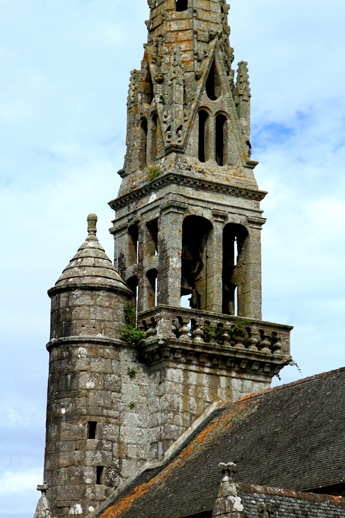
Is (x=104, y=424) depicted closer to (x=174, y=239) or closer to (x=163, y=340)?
(x=163, y=340)

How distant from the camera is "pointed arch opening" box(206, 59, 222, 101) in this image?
4094cm

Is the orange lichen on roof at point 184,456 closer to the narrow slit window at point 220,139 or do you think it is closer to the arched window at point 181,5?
the narrow slit window at point 220,139

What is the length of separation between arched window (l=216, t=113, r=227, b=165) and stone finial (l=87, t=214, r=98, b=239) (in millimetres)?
4857

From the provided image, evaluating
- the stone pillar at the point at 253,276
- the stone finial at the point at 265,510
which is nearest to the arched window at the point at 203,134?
the stone pillar at the point at 253,276

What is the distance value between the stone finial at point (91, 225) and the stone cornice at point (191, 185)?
1.95 m

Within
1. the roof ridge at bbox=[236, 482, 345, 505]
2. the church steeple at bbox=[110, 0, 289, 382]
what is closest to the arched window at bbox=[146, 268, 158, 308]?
the church steeple at bbox=[110, 0, 289, 382]

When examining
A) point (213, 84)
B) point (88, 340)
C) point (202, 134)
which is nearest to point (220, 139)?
point (202, 134)

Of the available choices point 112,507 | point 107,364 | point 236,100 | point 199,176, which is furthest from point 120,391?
point 236,100

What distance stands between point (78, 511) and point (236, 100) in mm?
14970

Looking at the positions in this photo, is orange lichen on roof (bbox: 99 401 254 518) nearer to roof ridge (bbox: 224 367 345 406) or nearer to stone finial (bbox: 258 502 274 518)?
roof ridge (bbox: 224 367 345 406)

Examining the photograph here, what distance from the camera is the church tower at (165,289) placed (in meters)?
35.4

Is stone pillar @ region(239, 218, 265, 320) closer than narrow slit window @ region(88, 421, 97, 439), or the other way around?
narrow slit window @ region(88, 421, 97, 439)

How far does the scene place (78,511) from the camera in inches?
1353

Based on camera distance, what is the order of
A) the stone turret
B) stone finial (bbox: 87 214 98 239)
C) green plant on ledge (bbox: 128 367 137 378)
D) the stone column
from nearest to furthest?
the stone column < the stone turret < green plant on ledge (bbox: 128 367 137 378) < stone finial (bbox: 87 214 98 239)
